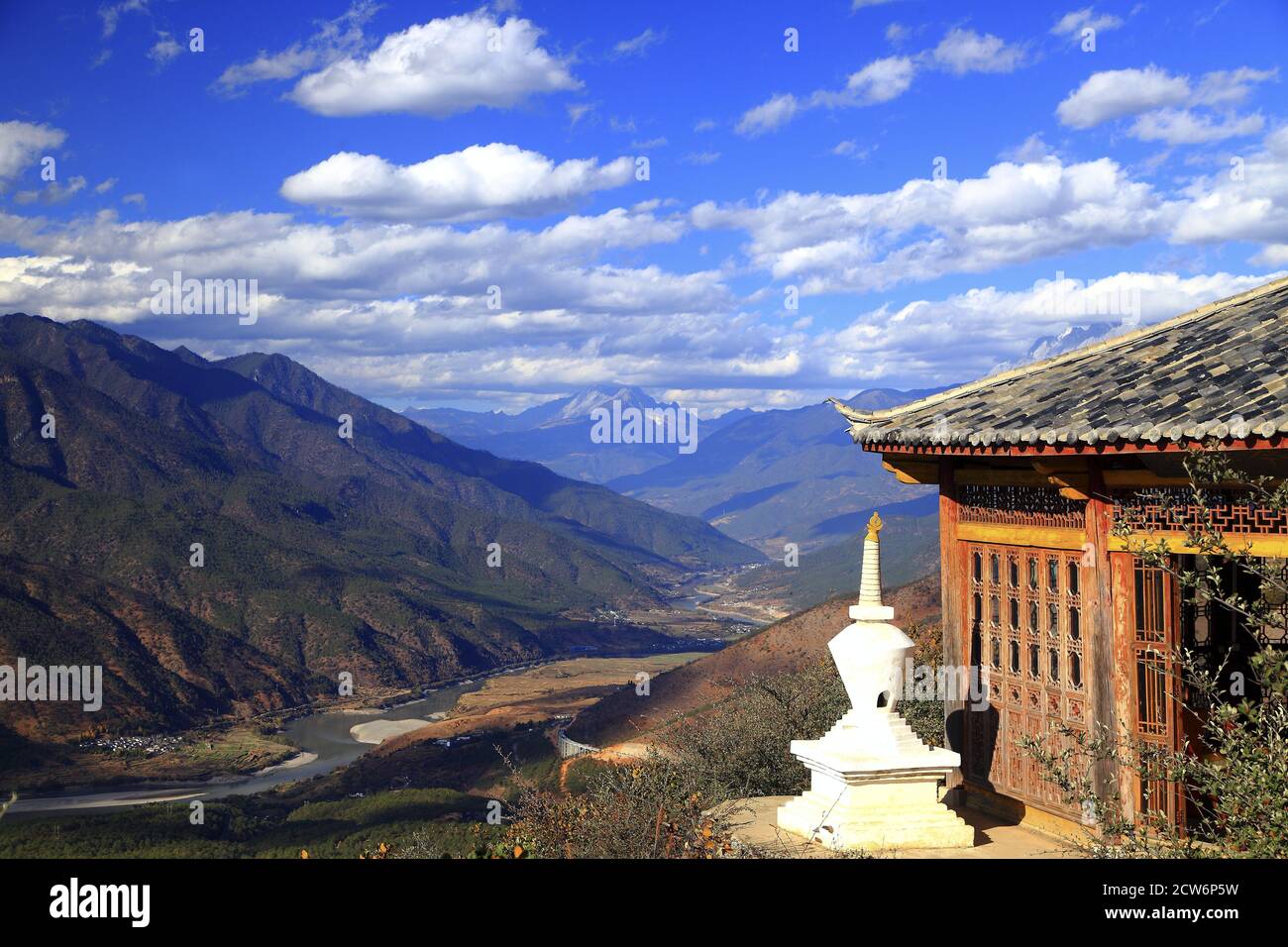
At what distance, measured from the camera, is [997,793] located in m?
14.7

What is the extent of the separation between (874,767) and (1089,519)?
3.44 meters

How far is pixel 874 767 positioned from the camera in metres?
13.2

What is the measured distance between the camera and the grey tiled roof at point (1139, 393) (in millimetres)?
11008

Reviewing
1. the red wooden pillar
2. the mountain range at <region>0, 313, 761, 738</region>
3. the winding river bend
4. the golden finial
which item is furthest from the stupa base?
the mountain range at <region>0, 313, 761, 738</region>

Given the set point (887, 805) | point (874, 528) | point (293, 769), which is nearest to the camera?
point (887, 805)

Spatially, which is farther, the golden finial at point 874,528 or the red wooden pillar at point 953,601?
the red wooden pillar at point 953,601

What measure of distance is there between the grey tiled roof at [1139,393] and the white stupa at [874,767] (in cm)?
178

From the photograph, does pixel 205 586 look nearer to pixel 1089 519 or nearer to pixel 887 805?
pixel 887 805

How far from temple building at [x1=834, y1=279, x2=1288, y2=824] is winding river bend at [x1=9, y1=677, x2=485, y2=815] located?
182 feet

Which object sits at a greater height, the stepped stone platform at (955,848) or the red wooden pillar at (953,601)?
the red wooden pillar at (953,601)

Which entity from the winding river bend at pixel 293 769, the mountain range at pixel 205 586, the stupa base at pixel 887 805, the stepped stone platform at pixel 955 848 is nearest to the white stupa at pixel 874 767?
the stupa base at pixel 887 805

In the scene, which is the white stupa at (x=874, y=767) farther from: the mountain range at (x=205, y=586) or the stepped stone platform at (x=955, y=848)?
the mountain range at (x=205, y=586)

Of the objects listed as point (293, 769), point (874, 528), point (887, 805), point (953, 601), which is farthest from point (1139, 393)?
point (293, 769)
